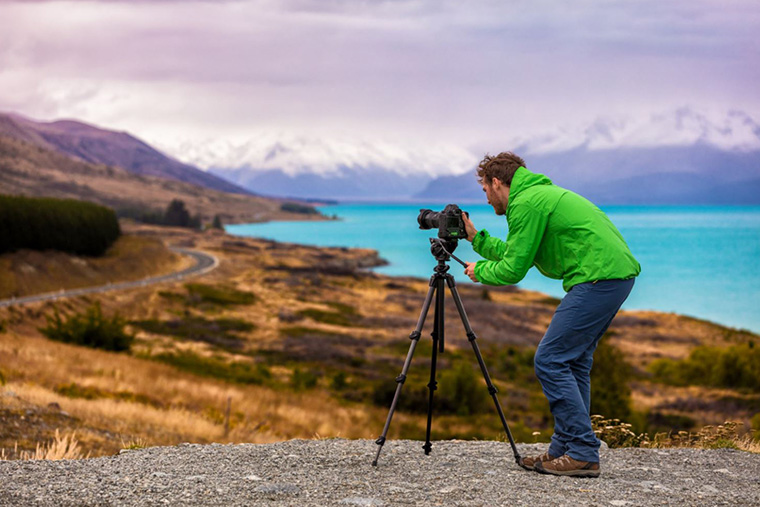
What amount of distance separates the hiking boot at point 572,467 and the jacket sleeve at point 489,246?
6.01 ft

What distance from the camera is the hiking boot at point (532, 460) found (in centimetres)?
608

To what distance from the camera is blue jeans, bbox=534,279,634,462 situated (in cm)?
555

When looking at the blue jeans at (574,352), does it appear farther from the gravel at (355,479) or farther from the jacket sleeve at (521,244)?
the jacket sleeve at (521,244)

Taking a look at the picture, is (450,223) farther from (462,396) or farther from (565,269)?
(462,396)

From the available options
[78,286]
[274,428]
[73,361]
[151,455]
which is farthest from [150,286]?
[151,455]

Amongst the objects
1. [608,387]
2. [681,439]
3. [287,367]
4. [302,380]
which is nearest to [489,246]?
A: [681,439]

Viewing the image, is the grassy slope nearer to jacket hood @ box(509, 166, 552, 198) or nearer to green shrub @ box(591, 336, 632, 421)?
green shrub @ box(591, 336, 632, 421)

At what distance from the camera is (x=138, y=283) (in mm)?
68812

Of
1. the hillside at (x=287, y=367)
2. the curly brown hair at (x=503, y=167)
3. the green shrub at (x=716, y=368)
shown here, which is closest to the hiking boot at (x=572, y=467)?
the curly brown hair at (x=503, y=167)

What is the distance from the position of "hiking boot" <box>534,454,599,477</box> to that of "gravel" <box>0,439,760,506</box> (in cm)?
8

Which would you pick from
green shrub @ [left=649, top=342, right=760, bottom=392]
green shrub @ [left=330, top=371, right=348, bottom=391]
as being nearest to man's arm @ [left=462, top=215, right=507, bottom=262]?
green shrub @ [left=330, top=371, right=348, bottom=391]

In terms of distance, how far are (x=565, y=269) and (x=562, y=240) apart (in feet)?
0.87

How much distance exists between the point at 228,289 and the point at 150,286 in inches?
352

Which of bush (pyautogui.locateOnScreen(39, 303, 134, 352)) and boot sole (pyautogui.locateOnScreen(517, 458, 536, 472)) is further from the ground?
boot sole (pyautogui.locateOnScreen(517, 458, 536, 472))
